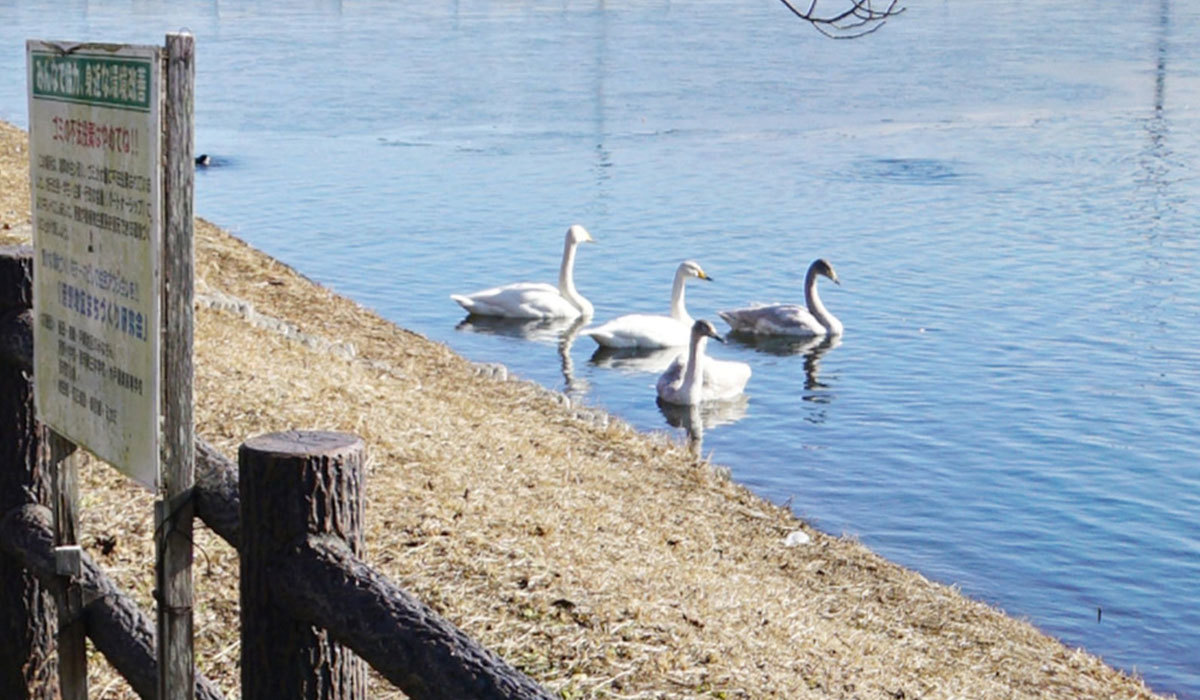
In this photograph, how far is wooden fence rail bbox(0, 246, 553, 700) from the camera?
109 inches

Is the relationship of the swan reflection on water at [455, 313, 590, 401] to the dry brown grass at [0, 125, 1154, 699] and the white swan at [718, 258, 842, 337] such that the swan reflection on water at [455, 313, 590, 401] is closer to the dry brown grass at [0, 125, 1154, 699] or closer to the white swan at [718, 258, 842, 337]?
the white swan at [718, 258, 842, 337]

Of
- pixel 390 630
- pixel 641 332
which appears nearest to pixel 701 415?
pixel 641 332

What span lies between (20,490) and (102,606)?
604 millimetres

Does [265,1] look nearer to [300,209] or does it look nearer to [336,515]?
[300,209]

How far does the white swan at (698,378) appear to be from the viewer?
580 inches

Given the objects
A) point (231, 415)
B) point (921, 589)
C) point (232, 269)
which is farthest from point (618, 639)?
point (232, 269)

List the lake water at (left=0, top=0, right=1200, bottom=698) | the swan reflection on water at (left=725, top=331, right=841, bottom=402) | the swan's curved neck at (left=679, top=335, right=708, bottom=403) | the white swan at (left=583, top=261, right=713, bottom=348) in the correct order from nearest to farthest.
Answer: the lake water at (left=0, top=0, right=1200, bottom=698) < the swan's curved neck at (left=679, top=335, right=708, bottom=403) < the white swan at (left=583, top=261, right=713, bottom=348) < the swan reflection on water at (left=725, top=331, right=841, bottom=402)

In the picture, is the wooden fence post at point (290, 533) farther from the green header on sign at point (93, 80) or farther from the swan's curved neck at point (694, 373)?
the swan's curved neck at point (694, 373)

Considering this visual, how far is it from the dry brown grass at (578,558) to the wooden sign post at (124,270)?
74.9 inches

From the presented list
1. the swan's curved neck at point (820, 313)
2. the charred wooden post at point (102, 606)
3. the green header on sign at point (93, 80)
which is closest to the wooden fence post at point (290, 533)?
the charred wooden post at point (102, 606)

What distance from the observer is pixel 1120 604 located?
34.4 feet

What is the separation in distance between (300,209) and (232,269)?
10.4 metres

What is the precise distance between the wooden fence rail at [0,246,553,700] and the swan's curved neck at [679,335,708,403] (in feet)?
34.5

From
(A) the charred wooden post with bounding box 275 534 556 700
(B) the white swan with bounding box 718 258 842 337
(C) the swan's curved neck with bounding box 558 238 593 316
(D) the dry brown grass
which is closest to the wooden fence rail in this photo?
(A) the charred wooden post with bounding box 275 534 556 700
